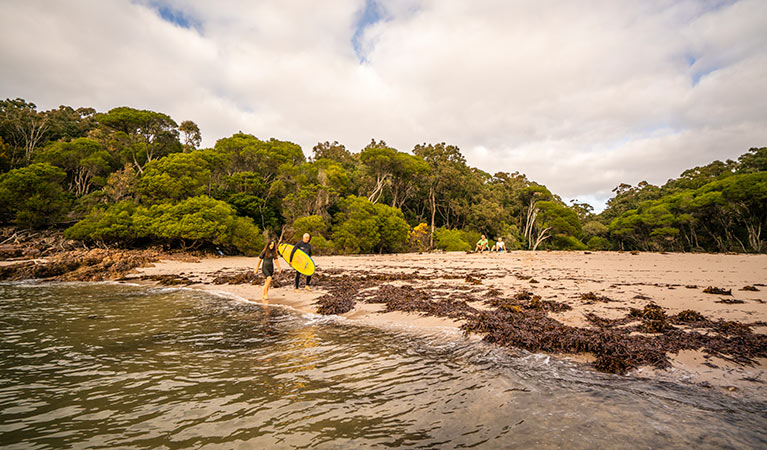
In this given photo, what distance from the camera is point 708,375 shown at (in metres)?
3.90

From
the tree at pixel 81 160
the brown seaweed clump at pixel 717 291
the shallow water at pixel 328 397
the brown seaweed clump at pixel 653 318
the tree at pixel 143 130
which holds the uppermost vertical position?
the tree at pixel 143 130

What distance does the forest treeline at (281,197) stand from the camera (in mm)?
26984

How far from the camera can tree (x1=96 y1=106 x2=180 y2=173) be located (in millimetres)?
34625

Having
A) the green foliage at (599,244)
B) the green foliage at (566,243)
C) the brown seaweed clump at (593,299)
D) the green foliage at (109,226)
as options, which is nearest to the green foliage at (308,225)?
the green foliage at (109,226)

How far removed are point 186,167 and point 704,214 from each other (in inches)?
2193

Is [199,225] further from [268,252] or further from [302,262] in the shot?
[268,252]

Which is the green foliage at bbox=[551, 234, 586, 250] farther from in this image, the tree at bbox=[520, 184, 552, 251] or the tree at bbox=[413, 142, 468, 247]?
the tree at bbox=[413, 142, 468, 247]

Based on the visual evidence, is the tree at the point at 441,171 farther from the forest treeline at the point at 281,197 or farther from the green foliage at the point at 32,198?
the green foliage at the point at 32,198

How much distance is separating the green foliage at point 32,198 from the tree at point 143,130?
6976mm

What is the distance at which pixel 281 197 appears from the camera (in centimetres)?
3544

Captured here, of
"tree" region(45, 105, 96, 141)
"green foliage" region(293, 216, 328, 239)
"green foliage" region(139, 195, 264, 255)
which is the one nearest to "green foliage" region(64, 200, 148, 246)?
"green foliage" region(139, 195, 264, 255)

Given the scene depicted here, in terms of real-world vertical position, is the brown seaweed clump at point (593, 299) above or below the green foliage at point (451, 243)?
below

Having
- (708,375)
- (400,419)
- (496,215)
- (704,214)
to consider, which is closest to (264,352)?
(400,419)

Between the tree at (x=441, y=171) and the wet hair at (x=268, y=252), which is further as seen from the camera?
the tree at (x=441, y=171)
